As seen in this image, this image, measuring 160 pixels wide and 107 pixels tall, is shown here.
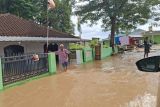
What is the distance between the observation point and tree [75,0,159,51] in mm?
32625

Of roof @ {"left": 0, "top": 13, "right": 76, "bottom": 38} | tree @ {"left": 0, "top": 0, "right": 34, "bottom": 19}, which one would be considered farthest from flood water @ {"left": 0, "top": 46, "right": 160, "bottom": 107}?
tree @ {"left": 0, "top": 0, "right": 34, "bottom": 19}

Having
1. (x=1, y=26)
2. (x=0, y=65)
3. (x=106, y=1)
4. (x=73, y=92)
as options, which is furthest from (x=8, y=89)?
(x=106, y=1)

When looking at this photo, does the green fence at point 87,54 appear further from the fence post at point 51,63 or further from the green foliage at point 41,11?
the green foliage at point 41,11

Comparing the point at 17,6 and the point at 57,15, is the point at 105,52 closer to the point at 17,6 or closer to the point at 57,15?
the point at 17,6

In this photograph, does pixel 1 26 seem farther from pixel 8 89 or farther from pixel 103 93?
pixel 103 93

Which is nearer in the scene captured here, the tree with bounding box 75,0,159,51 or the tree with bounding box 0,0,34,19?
the tree with bounding box 75,0,159,51

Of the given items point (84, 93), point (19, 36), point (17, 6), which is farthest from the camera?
point (17, 6)

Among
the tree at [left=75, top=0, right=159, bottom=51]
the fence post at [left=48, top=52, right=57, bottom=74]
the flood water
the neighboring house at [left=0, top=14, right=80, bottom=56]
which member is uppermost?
the tree at [left=75, top=0, right=159, bottom=51]

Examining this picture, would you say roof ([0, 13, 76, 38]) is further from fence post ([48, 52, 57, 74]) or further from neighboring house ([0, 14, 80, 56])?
fence post ([48, 52, 57, 74])

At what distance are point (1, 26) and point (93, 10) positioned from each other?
50.2 feet

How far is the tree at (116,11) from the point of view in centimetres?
3262

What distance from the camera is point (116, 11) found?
106 feet

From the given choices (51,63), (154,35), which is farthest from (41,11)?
(154,35)

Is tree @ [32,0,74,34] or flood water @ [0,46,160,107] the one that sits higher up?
tree @ [32,0,74,34]
